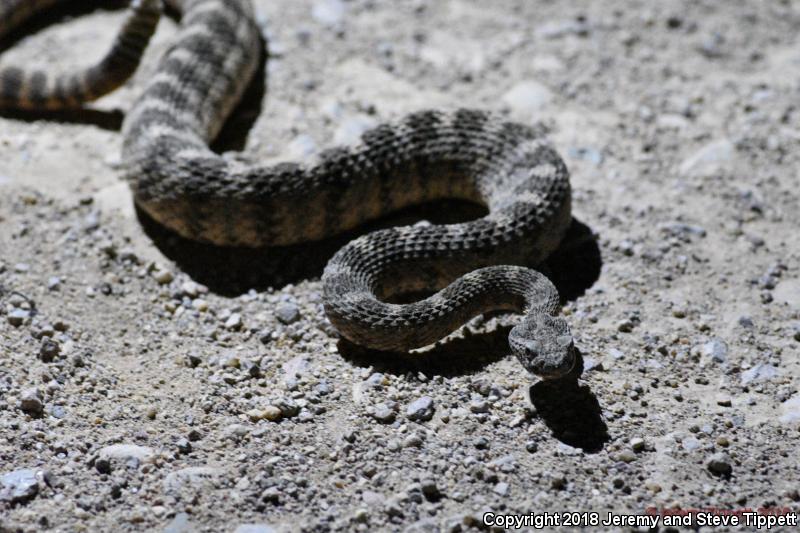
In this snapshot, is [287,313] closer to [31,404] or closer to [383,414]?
[383,414]

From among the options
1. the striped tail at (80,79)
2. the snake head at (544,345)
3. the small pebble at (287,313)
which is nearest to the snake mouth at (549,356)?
the snake head at (544,345)

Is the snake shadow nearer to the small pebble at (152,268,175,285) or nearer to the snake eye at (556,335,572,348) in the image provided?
the snake eye at (556,335,572,348)

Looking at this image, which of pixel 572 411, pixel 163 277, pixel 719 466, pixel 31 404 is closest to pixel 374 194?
pixel 163 277

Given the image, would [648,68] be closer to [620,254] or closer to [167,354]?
[620,254]

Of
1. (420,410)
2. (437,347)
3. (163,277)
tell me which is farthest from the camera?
(163,277)

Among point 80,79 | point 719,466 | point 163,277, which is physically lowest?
point 163,277

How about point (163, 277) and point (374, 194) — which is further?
point (374, 194)

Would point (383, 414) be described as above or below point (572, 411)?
below

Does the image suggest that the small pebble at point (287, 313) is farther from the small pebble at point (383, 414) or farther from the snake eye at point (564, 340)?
Answer: the snake eye at point (564, 340)

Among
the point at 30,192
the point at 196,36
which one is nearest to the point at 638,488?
the point at 30,192
